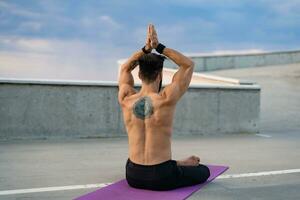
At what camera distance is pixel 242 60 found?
3522 centimetres

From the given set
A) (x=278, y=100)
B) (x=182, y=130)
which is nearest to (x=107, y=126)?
(x=182, y=130)

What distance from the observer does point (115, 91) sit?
1080 centimetres

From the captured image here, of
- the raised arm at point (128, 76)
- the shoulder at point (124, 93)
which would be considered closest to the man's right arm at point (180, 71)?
the raised arm at point (128, 76)

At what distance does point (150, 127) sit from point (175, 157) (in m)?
3.21

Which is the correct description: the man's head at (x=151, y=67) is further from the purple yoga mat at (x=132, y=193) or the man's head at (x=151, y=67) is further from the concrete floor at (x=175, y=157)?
the concrete floor at (x=175, y=157)

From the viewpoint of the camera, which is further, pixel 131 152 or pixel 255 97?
pixel 255 97

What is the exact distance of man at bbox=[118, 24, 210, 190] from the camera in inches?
224

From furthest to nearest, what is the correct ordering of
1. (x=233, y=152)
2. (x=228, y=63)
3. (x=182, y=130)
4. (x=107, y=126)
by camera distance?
(x=228, y=63) < (x=182, y=130) < (x=107, y=126) < (x=233, y=152)

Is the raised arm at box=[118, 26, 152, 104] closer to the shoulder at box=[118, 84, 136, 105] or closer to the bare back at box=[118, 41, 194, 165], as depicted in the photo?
the shoulder at box=[118, 84, 136, 105]

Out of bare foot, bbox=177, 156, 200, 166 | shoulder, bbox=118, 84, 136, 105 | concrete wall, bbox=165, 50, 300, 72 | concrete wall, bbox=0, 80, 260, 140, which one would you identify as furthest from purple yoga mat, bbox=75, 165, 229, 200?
concrete wall, bbox=165, 50, 300, 72

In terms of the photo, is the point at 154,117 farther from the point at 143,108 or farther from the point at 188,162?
the point at 188,162

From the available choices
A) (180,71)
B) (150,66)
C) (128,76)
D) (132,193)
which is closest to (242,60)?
(128,76)

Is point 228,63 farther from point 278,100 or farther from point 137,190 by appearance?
point 137,190

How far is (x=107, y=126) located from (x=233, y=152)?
9.31 ft
